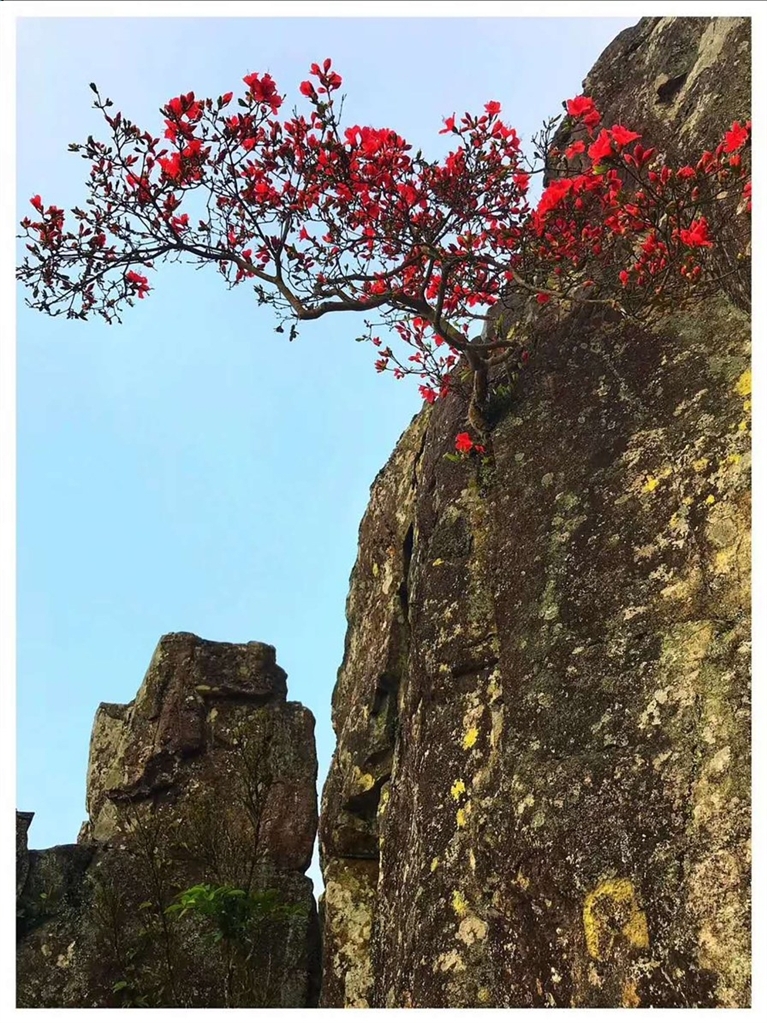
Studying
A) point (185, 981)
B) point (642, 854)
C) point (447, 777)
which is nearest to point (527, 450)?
point (447, 777)

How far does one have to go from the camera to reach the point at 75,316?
9.38 m

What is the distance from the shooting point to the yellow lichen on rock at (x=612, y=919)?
564 cm

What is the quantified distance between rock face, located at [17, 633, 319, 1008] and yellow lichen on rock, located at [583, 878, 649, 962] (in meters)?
3.63

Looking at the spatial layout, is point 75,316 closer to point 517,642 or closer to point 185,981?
point 517,642

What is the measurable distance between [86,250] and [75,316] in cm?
70

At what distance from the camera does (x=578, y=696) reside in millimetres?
6914

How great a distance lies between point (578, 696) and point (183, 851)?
649 centimetres

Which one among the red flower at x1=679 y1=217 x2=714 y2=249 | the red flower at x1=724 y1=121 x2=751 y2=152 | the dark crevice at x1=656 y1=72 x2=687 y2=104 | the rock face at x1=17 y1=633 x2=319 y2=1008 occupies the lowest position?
the rock face at x1=17 y1=633 x2=319 y2=1008

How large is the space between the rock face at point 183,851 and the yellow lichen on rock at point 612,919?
363 centimetres

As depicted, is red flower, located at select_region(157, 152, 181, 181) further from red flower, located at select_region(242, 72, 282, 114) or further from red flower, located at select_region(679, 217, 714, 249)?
red flower, located at select_region(679, 217, 714, 249)

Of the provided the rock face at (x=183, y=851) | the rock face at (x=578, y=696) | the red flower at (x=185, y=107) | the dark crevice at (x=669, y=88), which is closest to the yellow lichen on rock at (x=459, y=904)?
the rock face at (x=578, y=696)

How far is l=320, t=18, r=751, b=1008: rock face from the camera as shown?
5781 mm

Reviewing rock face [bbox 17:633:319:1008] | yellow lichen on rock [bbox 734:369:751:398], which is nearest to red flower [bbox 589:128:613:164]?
yellow lichen on rock [bbox 734:369:751:398]

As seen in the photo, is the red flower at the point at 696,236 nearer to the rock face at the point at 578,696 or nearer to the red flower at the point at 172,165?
the rock face at the point at 578,696
